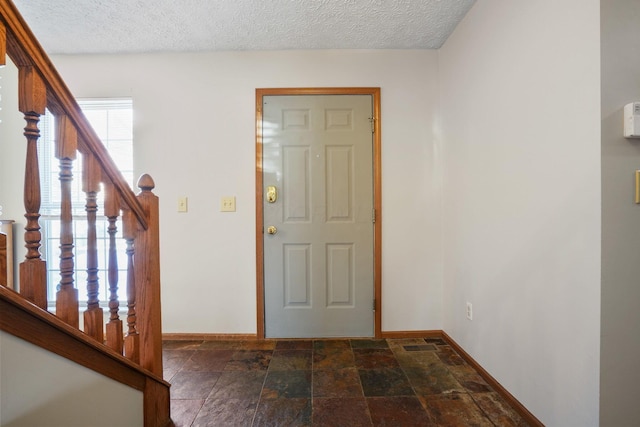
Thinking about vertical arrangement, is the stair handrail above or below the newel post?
above

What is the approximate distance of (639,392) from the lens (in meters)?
0.98

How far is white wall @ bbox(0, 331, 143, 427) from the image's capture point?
0.67m

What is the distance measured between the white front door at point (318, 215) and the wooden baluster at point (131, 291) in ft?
3.47

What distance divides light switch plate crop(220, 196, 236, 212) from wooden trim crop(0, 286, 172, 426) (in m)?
1.22

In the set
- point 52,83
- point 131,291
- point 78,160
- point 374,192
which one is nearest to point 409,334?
point 374,192

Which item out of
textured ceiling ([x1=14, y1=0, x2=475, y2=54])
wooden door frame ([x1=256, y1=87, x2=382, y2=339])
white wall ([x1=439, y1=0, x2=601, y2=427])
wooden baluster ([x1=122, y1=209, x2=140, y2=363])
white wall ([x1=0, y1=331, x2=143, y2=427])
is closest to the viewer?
white wall ([x1=0, y1=331, x2=143, y2=427])

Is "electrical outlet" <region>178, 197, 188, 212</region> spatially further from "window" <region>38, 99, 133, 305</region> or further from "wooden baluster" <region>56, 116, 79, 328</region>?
"wooden baluster" <region>56, 116, 79, 328</region>

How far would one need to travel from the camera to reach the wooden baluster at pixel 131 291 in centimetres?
112

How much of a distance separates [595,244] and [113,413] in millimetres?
1902

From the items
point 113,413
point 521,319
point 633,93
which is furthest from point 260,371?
point 633,93

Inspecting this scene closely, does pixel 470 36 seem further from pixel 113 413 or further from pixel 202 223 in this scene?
pixel 113 413

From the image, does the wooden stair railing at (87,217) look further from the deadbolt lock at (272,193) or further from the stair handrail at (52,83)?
the deadbolt lock at (272,193)

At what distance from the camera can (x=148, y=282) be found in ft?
3.85

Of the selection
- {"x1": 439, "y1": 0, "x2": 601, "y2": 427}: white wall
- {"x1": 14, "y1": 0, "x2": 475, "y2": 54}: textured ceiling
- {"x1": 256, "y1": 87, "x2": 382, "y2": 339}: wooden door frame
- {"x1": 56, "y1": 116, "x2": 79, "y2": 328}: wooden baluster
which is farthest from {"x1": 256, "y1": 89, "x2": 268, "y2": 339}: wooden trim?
{"x1": 439, "y1": 0, "x2": 601, "y2": 427}: white wall
